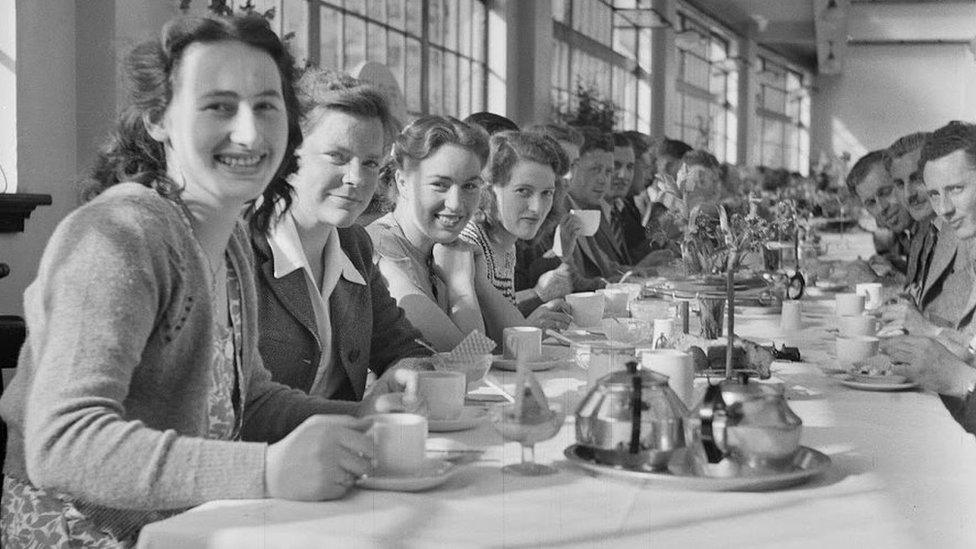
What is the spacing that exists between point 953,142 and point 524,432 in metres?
2.50

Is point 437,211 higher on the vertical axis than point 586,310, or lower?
higher

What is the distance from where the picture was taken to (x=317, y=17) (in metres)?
6.68

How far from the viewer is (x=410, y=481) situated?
1.42m

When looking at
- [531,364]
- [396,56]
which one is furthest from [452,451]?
Answer: [396,56]

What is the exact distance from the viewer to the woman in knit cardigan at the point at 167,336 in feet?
4.62

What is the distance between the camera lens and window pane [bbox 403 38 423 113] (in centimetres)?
816

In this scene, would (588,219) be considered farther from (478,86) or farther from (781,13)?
(781,13)

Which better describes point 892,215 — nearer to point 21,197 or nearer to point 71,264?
point 21,197

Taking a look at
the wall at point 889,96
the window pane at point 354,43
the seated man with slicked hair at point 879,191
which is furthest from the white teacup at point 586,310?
the wall at point 889,96

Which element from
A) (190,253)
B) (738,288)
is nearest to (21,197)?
(738,288)

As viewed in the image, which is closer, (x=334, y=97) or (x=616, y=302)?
(x=334, y=97)

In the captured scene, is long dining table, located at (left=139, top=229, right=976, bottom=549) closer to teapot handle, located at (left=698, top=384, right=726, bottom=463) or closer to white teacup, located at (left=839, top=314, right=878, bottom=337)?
teapot handle, located at (left=698, top=384, right=726, bottom=463)

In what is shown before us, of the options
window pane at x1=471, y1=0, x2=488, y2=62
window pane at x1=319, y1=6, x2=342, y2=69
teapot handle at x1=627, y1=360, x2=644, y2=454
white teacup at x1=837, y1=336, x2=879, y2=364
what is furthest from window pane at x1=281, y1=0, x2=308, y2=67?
teapot handle at x1=627, y1=360, x2=644, y2=454

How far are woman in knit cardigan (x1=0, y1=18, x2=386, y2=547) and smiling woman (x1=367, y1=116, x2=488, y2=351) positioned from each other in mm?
1147
